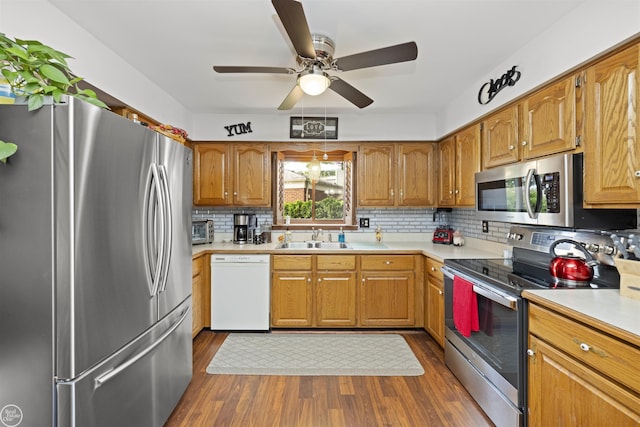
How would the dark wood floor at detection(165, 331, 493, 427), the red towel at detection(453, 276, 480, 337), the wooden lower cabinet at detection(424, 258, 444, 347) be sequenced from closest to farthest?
the dark wood floor at detection(165, 331, 493, 427) → the red towel at detection(453, 276, 480, 337) → the wooden lower cabinet at detection(424, 258, 444, 347)

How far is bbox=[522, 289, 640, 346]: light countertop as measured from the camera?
1.16 m

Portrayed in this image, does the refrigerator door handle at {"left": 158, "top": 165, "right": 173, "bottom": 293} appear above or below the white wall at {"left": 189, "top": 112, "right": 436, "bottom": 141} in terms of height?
below

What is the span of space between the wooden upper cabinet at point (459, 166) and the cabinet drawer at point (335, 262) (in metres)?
1.23

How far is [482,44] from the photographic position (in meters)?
2.16

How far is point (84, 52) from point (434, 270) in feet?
10.2

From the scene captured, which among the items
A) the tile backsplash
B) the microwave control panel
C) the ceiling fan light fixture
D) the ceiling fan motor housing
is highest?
the ceiling fan motor housing

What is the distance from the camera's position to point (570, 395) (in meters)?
1.38

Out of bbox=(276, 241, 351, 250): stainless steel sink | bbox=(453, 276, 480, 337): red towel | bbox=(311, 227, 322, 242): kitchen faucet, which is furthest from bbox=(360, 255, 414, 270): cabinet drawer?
bbox=(453, 276, 480, 337): red towel

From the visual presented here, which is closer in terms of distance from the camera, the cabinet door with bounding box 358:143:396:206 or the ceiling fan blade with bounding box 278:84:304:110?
the ceiling fan blade with bounding box 278:84:304:110

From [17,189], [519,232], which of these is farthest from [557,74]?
[17,189]

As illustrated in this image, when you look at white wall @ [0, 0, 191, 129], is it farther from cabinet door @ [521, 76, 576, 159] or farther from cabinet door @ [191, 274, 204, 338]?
cabinet door @ [521, 76, 576, 159]

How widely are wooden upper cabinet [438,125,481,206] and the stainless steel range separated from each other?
695mm

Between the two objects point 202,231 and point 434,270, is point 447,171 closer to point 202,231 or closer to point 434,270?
point 434,270

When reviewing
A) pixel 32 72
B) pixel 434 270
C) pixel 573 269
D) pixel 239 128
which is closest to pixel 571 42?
pixel 573 269
